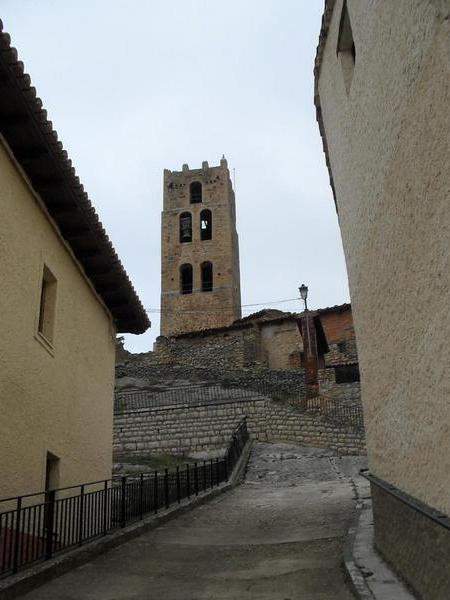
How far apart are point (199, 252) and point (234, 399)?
32.6m

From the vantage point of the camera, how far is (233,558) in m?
7.41

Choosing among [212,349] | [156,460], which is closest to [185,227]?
[212,349]

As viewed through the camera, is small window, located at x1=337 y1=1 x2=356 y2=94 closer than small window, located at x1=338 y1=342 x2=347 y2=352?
Yes

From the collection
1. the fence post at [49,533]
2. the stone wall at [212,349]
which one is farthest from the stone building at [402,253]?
the stone wall at [212,349]

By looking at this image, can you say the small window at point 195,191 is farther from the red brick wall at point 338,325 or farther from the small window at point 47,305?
the small window at point 47,305

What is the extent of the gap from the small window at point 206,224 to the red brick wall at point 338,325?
20396mm

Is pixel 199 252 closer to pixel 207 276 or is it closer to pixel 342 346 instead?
pixel 207 276

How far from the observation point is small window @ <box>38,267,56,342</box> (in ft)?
30.5

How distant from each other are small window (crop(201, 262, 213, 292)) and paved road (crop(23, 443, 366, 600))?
144 feet

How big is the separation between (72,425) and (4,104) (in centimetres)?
538

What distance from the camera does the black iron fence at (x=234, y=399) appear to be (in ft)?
84.1

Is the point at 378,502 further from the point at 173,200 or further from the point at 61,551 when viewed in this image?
the point at 173,200

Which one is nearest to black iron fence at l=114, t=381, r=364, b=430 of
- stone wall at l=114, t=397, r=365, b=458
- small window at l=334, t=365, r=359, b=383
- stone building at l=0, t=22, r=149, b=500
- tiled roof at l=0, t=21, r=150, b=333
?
stone wall at l=114, t=397, r=365, b=458

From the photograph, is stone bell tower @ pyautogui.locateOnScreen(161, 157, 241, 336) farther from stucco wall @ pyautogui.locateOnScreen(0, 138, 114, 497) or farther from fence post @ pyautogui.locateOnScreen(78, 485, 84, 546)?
fence post @ pyautogui.locateOnScreen(78, 485, 84, 546)
